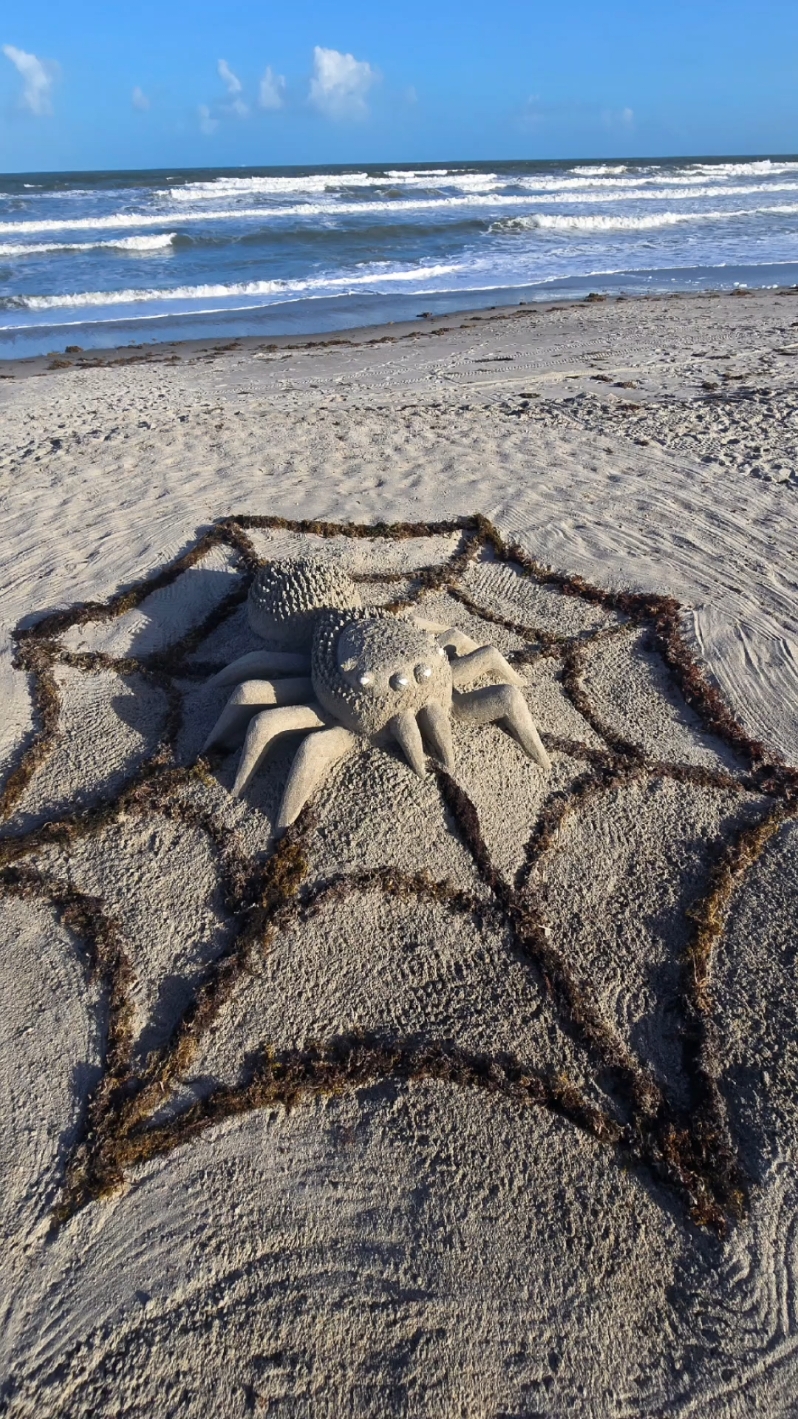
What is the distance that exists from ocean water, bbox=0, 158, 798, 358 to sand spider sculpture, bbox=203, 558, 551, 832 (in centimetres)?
A: 1301

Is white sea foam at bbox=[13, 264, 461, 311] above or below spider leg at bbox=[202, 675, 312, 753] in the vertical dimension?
above

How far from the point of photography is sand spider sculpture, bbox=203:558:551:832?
3305 mm

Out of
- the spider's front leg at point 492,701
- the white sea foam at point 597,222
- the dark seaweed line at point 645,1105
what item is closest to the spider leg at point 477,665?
the spider's front leg at point 492,701

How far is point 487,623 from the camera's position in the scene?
4887 mm

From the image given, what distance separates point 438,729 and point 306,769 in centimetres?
58

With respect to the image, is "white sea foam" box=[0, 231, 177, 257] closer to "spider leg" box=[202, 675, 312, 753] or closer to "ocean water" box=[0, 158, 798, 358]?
"ocean water" box=[0, 158, 798, 358]

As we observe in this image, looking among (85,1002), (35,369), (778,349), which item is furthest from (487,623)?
(35,369)

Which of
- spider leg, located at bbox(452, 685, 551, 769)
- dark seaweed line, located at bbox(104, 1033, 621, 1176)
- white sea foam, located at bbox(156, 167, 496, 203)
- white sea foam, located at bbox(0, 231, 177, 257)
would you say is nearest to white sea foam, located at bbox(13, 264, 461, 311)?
white sea foam, located at bbox(0, 231, 177, 257)

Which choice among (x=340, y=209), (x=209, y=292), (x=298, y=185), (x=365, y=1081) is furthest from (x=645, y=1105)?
(x=298, y=185)

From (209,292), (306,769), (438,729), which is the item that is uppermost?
(209,292)

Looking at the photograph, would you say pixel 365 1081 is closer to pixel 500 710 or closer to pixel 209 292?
pixel 500 710

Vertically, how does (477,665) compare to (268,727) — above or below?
above

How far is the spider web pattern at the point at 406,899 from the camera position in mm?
2596

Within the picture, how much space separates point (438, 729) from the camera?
341 centimetres
